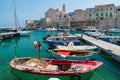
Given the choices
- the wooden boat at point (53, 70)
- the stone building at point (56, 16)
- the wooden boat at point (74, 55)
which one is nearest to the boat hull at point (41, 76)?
the wooden boat at point (53, 70)

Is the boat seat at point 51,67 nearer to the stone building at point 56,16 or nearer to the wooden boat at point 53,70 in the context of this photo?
the wooden boat at point 53,70

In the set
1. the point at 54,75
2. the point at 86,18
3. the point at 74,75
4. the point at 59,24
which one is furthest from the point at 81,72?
the point at 59,24

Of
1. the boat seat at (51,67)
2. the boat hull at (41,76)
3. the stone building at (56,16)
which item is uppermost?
the stone building at (56,16)

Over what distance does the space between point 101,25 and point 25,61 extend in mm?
74092

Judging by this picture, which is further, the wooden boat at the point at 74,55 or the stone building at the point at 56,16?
the stone building at the point at 56,16

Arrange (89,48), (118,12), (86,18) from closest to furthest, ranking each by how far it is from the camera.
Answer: (89,48), (118,12), (86,18)

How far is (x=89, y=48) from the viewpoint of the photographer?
24.8 m

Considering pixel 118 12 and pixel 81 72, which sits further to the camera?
pixel 118 12

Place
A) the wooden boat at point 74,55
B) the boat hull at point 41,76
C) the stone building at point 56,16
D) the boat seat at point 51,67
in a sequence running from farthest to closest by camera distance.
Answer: the stone building at point 56,16 < the wooden boat at point 74,55 < the boat seat at point 51,67 < the boat hull at point 41,76

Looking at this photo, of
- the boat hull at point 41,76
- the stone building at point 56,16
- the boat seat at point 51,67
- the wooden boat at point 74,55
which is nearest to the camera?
the boat hull at point 41,76

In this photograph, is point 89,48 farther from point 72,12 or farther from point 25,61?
point 72,12

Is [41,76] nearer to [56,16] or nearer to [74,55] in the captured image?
[74,55]

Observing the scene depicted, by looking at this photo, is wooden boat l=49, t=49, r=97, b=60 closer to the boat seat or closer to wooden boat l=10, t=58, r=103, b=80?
wooden boat l=10, t=58, r=103, b=80

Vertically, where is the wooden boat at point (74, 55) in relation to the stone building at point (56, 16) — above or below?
below
